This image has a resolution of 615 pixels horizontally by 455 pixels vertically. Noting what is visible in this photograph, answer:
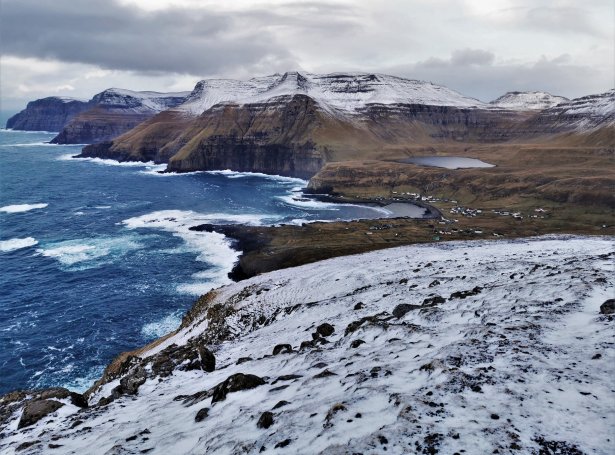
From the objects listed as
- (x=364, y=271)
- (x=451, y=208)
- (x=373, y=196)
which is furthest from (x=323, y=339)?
(x=373, y=196)

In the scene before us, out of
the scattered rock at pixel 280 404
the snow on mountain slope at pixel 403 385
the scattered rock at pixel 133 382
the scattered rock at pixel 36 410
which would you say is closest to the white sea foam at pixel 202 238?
the scattered rock at pixel 133 382

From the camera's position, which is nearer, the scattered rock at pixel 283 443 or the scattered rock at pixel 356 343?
the scattered rock at pixel 283 443

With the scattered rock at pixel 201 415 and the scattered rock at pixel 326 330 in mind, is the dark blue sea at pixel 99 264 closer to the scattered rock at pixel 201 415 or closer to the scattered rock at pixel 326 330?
the scattered rock at pixel 326 330

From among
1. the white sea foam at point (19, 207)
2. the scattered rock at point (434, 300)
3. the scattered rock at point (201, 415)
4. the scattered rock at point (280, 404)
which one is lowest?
the white sea foam at point (19, 207)

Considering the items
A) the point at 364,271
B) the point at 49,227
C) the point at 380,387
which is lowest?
the point at 49,227

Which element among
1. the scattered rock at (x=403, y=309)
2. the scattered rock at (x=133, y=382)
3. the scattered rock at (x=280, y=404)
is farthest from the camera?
the scattered rock at (x=403, y=309)

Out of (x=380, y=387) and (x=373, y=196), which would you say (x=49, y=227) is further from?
(x=380, y=387)

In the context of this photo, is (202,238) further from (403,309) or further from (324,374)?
(324,374)

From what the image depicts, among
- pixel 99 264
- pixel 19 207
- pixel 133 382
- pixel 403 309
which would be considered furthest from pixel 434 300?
pixel 19 207
